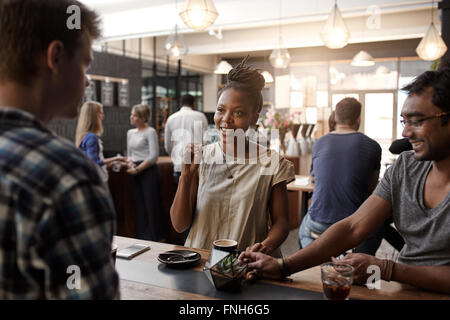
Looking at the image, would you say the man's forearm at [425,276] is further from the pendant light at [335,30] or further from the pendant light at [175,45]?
the pendant light at [175,45]

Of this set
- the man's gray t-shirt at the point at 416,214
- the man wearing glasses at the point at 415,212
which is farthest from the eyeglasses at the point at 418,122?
the man's gray t-shirt at the point at 416,214

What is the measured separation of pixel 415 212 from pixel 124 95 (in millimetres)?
7810

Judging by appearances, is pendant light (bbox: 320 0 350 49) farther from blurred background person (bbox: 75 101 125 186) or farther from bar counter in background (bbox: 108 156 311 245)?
blurred background person (bbox: 75 101 125 186)

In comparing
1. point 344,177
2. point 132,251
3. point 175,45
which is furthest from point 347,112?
point 175,45

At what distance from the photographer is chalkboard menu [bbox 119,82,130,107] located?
27.3 ft

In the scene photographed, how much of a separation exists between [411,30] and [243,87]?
24.7 ft

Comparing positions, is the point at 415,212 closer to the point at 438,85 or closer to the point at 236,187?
the point at 438,85

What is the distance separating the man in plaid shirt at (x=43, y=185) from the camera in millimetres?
547

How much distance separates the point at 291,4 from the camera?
263 inches

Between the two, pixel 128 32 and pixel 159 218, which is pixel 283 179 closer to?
pixel 159 218

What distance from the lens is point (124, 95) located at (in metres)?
8.42

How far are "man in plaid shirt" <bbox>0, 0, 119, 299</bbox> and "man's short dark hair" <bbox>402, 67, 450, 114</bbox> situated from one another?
1167mm

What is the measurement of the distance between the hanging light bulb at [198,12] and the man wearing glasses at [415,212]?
267 centimetres
